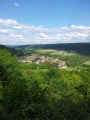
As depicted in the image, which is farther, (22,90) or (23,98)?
(22,90)

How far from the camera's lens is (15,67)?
66812 millimetres

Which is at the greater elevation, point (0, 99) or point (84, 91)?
point (0, 99)

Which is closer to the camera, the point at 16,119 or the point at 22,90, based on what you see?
the point at 16,119

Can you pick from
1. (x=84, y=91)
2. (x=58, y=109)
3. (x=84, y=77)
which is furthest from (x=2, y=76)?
(x=84, y=77)

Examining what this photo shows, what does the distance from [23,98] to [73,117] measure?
13794 millimetres

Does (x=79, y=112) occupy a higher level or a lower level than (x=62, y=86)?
higher

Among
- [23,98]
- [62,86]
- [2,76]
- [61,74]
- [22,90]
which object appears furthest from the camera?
[61,74]

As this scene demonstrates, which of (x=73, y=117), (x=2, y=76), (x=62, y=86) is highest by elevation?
(x=73, y=117)

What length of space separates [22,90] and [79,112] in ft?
54.5

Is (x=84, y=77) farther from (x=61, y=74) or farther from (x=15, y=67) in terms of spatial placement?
(x=15, y=67)

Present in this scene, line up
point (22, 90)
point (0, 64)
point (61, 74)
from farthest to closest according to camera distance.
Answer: point (61, 74) < point (0, 64) < point (22, 90)

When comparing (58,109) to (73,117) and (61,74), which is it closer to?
(73,117)

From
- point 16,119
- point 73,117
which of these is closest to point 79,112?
point 73,117

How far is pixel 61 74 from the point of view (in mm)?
109688
